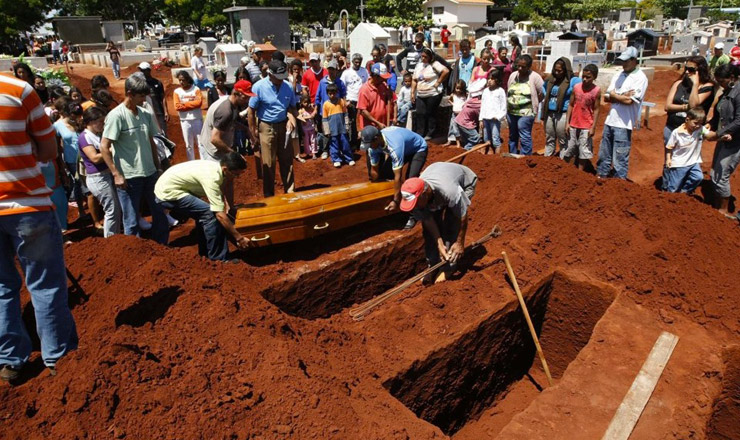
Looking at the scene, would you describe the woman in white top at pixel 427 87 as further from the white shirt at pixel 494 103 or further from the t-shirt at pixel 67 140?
the t-shirt at pixel 67 140

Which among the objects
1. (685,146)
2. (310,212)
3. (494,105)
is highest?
(494,105)

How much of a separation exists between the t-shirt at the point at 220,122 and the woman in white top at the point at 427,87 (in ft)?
13.4

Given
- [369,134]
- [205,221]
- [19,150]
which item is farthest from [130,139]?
[369,134]

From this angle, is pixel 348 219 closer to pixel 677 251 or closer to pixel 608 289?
pixel 608 289

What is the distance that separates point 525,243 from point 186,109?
5.41 metres

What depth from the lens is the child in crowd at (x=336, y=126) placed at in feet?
29.5

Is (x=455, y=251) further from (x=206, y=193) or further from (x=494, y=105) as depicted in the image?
(x=494, y=105)

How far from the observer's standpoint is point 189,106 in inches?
307

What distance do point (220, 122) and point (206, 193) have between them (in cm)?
141

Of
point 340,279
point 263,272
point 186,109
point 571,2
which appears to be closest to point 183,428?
point 263,272

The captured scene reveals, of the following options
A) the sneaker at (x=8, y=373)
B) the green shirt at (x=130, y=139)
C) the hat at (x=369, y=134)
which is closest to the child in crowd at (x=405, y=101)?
the hat at (x=369, y=134)

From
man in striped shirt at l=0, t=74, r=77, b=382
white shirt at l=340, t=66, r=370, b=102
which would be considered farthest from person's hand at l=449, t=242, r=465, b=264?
white shirt at l=340, t=66, r=370, b=102

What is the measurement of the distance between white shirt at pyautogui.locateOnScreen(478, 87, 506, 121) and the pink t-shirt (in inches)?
45.8

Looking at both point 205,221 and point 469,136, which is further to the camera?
point 469,136
